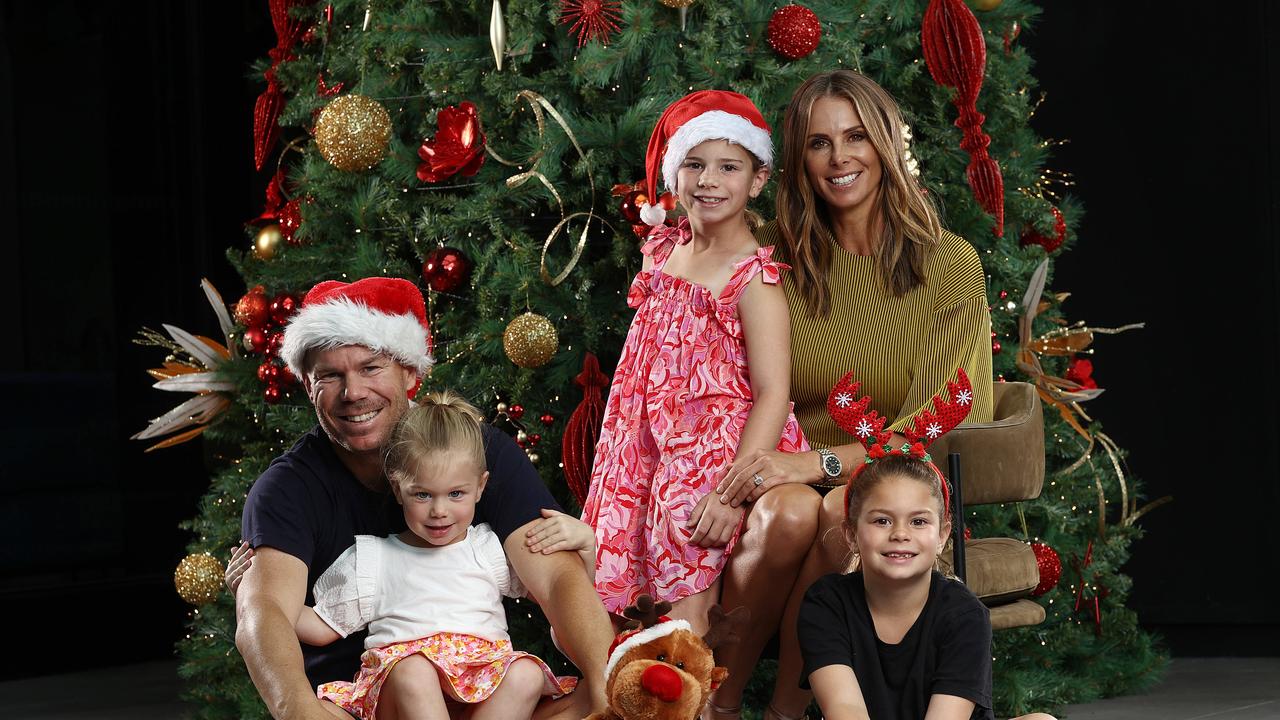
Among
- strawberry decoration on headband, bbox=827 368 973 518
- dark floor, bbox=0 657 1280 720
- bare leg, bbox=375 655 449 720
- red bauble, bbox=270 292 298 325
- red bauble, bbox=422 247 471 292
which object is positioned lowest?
dark floor, bbox=0 657 1280 720

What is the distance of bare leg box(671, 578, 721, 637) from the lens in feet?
10.1

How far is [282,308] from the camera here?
164 inches

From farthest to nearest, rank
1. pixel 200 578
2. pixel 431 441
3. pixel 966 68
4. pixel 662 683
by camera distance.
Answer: pixel 200 578 → pixel 966 68 → pixel 431 441 → pixel 662 683

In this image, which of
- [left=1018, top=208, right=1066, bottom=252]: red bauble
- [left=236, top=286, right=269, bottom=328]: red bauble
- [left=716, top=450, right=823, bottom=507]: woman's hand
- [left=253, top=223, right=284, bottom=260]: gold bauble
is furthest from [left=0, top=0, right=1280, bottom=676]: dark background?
Result: [left=716, top=450, right=823, bottom=507]: woman's hand

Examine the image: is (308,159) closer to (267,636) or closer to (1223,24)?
(267,636)

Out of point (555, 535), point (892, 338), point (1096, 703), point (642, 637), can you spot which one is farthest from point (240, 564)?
point (1096, 703)

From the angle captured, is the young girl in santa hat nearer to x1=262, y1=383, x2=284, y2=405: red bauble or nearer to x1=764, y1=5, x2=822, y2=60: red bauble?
x1=764, y1=5, x2=822, y2=60: red bauble

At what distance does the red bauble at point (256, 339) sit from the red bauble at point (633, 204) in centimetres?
109

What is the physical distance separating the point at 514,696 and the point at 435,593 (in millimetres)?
234

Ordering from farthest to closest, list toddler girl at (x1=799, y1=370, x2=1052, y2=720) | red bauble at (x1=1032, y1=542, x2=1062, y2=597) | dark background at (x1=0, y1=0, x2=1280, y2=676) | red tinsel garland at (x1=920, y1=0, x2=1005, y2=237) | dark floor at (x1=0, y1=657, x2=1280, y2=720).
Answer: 1. dark background at (x1=0, y1=0, x2=1280, y2=676)
2. dark floor at (x1=0, y1=657, x2=1280, y2=720)
3. red bauble at (x1=1032, y1=542, x2=1062, y2=597)
4. red tinsel garland at (x1=920, y1=0, x2=1005, y2=237)
5. toddler girl at (x1=799, y1=370, x2=1052, y2=720)

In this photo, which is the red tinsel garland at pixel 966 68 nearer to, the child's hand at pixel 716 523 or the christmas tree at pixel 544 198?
the christmas tree at pixel 544 198

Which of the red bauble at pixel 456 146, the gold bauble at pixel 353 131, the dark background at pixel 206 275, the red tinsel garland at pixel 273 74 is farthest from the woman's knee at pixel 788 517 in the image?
the dark background at pixel 206 275

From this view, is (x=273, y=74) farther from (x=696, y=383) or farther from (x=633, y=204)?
(x=696, y=383)

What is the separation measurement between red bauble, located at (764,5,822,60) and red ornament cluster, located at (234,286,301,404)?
1473 mm
